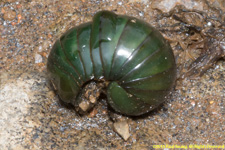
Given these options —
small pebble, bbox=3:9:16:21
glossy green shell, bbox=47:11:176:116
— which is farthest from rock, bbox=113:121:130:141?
small pebble, bbox=3:9:16:21

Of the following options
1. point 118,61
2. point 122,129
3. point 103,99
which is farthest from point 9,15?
point 122,129

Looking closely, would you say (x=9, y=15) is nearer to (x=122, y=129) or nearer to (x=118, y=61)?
(x=118, y=61)

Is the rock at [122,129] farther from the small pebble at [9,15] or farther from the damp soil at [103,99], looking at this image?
the small pebble at [9,15]

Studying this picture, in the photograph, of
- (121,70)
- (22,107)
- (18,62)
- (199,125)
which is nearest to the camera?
(121,70)

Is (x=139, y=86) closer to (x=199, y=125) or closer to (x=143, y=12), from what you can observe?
(x=199, y=125)

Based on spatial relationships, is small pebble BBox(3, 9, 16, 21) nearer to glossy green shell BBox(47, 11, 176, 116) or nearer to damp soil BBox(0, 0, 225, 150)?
damp soil BBox(0, 0, 225, 150)

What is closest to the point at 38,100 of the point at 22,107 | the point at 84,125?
the point at 22,107

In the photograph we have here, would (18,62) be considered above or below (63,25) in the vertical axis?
below

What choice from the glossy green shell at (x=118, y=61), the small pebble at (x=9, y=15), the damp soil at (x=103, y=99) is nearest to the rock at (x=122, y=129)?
the damp soil at (x=103, y=99)
